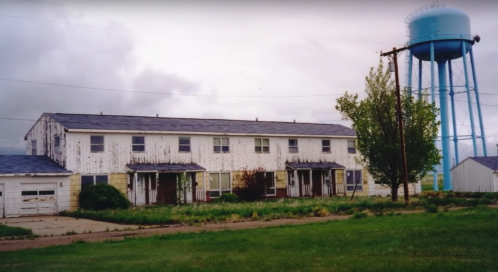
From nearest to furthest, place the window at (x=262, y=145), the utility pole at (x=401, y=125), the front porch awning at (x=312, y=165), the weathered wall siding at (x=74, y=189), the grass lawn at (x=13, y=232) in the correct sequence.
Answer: the grass lawn at (x=13, y=232) → the utility pole at (x=401, y=125) → the weathered wall siding at (x=74, y=189) → the window at (x=262, y=145) → the front porch awning at (x=312, y=165)

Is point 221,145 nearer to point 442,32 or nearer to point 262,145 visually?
point 262,145

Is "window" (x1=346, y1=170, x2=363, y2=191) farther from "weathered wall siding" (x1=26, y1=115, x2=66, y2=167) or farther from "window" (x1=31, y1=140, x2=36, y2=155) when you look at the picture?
"window" (x1=31, y1=140, x2=36, y2=155)

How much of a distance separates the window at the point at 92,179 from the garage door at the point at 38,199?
2079 millimetres

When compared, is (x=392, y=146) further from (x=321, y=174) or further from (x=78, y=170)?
(x=78, y=170)

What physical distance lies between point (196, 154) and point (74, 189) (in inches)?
379

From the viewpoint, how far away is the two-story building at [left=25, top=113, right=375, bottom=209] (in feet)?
121

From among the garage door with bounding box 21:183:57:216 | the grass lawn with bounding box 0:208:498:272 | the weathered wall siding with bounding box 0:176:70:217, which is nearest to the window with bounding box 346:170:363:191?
the garage door with bounding box 21:183:57:216

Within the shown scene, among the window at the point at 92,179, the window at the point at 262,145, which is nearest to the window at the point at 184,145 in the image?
the window at the point at 262,145

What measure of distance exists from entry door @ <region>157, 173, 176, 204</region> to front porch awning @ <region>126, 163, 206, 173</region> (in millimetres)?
733

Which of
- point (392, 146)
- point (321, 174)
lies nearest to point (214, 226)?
point (392, 146)

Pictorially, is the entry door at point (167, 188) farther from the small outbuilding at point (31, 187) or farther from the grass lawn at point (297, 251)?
the grass lawn at point (297, 251)

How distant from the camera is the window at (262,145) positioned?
146ft

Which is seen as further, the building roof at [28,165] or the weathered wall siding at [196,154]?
the weathered wall siding at [196,154]

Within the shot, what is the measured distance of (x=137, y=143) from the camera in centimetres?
3878
